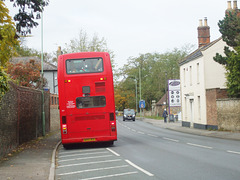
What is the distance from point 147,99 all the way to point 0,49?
263 feet

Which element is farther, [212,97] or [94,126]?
[212,97]

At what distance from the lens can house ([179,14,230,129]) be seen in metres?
31.3

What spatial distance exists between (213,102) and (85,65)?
1628 centimetres

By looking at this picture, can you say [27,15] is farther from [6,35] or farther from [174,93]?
[174,93]

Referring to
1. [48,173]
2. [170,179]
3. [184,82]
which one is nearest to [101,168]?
[48,173]

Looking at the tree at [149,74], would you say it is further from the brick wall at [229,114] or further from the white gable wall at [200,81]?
the brick wall at [229,114]

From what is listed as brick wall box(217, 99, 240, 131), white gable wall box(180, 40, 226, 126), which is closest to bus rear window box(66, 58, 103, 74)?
brick wall box(217, 99, 240, 131)

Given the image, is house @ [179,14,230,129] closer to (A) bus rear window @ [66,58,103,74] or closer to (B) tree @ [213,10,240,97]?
(B) tree @ [213,10,240,97]

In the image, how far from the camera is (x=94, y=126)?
17484 mm

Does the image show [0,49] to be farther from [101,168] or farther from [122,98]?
[122,98]

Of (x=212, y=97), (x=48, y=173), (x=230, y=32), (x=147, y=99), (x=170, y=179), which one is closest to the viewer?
(x=170, y=179)

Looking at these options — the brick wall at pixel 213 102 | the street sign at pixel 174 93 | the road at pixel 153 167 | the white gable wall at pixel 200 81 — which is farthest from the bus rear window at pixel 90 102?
the street sign at pixel 174 93

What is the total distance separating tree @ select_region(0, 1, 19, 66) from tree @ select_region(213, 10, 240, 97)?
16.3 m

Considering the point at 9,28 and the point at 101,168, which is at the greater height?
the point at 9,28
